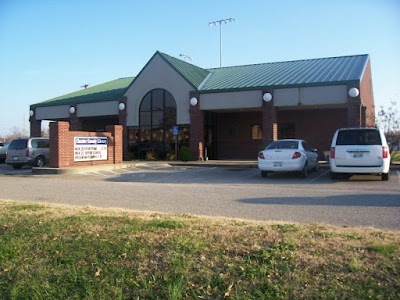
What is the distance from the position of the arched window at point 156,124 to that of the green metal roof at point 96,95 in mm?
2361

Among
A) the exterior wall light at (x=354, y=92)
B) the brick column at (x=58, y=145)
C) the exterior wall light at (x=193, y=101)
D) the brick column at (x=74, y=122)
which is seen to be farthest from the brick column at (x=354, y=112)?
the brick column at (x=74, y=122)

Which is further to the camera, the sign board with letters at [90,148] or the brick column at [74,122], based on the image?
the brick column at [74,122]

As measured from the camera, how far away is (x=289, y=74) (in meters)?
25.1

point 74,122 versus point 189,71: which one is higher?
point 189,71

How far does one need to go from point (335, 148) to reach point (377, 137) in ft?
4.51

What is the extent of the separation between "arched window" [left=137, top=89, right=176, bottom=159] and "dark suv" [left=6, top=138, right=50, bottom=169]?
6844 millimetres

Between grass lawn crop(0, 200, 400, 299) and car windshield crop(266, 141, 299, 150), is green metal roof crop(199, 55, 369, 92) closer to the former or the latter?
car windshield crop(266, 141, 299, 150)

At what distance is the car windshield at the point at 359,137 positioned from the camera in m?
13.2

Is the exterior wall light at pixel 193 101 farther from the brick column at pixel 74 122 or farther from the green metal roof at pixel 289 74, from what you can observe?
the brick column at pixel 74 122

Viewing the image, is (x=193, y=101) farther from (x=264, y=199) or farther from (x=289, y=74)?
(x=264, y=199)

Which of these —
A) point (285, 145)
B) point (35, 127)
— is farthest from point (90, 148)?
point (35, 127)

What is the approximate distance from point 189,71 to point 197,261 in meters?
23.9

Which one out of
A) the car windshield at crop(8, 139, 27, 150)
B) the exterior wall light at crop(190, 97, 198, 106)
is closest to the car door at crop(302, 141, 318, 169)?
the exterior wall light at crop(190, 97, 198, 106)

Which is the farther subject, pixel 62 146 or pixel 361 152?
pixel 62 146
